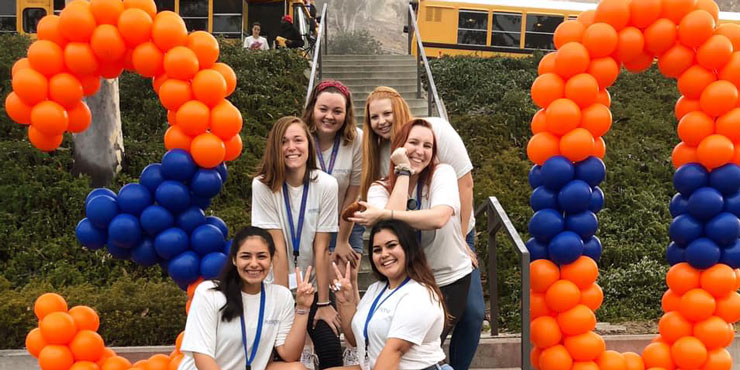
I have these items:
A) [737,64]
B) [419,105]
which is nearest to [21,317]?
[737,64]

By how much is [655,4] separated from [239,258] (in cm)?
258

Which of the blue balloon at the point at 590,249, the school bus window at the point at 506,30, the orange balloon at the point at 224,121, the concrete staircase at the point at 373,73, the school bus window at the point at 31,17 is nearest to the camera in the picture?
the orange balloon at the point at 224,121

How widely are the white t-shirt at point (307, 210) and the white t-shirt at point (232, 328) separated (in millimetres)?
276

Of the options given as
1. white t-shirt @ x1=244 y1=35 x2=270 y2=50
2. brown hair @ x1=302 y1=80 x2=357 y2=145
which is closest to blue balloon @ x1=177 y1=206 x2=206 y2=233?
brown hair @ x1=302 y1=80 x2=357 y2=145

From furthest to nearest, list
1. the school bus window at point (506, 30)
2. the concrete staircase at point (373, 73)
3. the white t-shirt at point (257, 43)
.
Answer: the school bus window at point (506, 30)
the white t-shirt at point (257, 43)
the concrete staircase at point (373, 73)

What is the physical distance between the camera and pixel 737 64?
3.88m

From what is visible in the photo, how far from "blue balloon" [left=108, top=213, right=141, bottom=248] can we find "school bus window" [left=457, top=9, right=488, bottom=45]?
12948 mm

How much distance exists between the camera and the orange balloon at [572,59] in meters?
3.94

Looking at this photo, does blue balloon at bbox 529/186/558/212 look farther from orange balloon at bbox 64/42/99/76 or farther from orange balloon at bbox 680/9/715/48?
orange balloon at bbox 64/42/99/76

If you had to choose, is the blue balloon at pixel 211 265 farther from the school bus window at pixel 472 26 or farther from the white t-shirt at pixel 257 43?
the school bus window at pixel 472 26

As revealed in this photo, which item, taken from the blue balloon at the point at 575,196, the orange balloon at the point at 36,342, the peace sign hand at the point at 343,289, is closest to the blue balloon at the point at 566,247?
the blue balloon at the point at 575,196

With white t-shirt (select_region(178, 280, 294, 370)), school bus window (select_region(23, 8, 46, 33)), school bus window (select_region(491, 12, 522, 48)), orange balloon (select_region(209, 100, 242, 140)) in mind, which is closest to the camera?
white t-shirt (select_region(178, 280, 294, 370))

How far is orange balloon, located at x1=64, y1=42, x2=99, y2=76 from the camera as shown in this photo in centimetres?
383

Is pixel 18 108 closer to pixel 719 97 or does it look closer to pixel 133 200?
pixel 133 200
